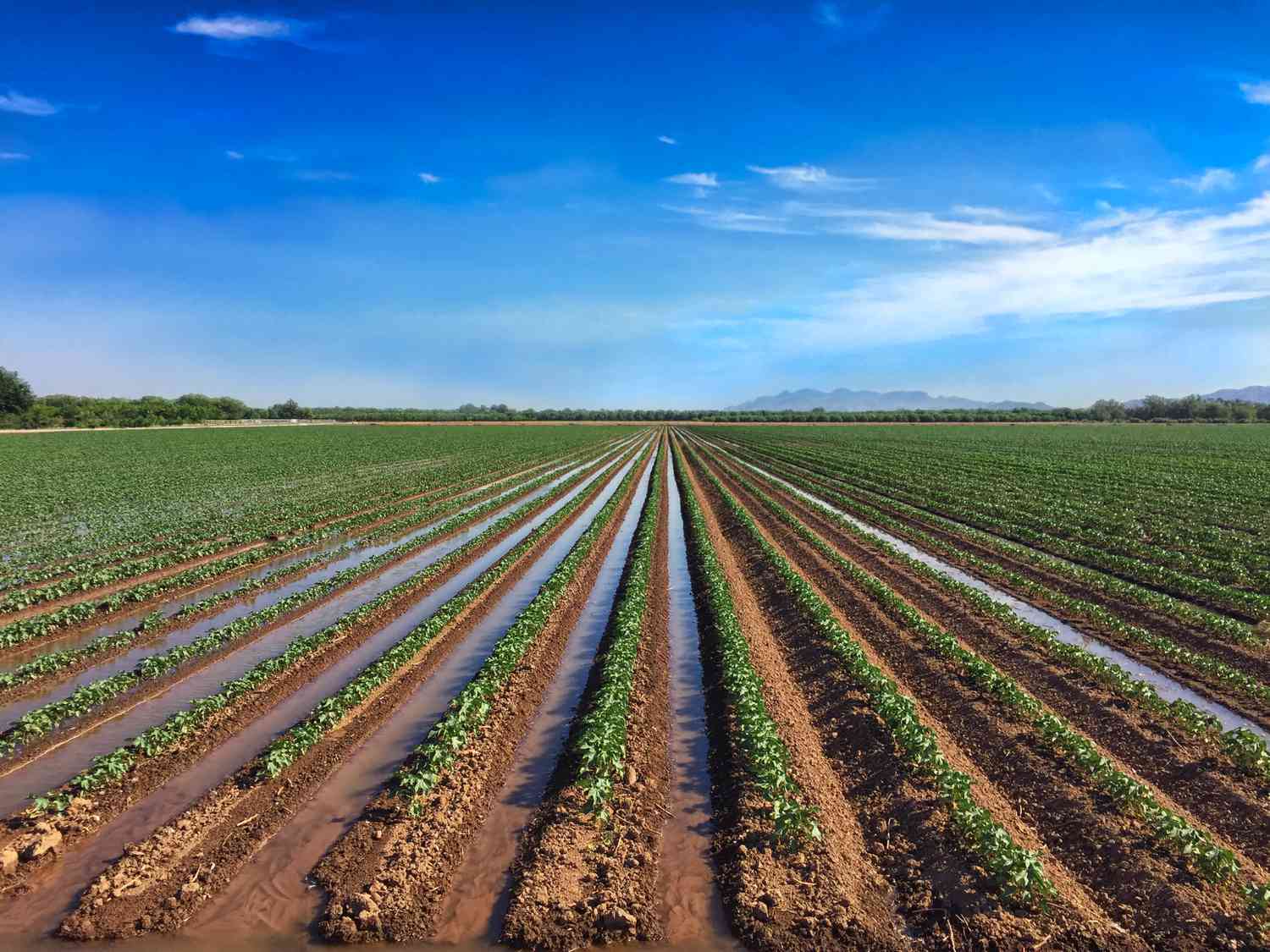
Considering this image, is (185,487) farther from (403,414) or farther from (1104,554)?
(403,414)

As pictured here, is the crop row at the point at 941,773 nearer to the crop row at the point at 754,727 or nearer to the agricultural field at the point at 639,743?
the agricultural field at the point at 639,743

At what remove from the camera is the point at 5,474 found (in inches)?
1532

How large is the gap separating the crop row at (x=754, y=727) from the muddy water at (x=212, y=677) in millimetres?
6816

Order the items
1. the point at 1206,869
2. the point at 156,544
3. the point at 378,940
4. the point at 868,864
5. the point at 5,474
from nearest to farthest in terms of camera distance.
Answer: the point at 378,940 < the point at 1206,869 < the point at 868,864 < the point at 156,544 < the point at 5,474

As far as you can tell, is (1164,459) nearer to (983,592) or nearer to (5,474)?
(983,592)

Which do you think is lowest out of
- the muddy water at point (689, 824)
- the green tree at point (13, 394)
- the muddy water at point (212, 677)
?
the muddy water at point (689, 824)

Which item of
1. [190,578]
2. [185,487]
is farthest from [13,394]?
[190,578]

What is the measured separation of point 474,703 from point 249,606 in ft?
29.6

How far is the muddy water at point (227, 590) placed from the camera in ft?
41.3

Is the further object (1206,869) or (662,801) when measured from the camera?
(662,801)

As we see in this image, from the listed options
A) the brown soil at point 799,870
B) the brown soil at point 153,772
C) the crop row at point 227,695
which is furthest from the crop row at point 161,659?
the brown soil at point 799,870

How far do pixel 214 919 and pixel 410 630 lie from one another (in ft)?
24.8

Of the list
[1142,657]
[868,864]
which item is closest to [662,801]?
[868,864]

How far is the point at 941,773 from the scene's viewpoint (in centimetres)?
738
